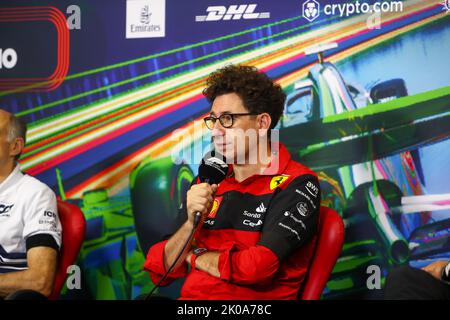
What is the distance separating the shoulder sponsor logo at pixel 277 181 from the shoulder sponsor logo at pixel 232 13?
0.99 m

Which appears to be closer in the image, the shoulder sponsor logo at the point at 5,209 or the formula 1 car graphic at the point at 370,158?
the shoulder sponsor logo at the point at 5,209

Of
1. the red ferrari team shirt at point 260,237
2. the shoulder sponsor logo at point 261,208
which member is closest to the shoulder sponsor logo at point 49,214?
the red ferrari team shirt at point 260,237

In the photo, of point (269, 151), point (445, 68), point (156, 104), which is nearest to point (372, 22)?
point (445, 68)

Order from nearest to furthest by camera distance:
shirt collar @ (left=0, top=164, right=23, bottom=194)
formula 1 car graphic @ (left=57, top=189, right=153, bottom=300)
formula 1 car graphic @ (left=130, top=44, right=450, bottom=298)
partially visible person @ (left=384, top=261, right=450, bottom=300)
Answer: partially visible person @ (left=384, top=261, right=450, bottom=300) → shirt collar @ (left=0, top=164, right=23, bottom=194) → formula 1 car graphic @ (left=130, top=44, right=450, bottom=298) → formula 1 car graphic @ (left=57, top=189, right=153, bottom=300)

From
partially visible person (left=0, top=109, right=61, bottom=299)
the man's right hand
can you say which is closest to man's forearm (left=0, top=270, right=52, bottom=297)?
partially visible person (left=0, top=109, right=61, bottom=299)

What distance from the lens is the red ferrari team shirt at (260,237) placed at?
77.7 inches

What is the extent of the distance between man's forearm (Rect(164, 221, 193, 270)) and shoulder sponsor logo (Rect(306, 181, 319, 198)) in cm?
44

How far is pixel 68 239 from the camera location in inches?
96.6

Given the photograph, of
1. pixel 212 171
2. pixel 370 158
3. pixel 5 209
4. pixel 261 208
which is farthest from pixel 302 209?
pixel 5 209

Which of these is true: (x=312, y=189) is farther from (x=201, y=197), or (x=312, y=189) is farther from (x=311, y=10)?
(x=311, y=10)

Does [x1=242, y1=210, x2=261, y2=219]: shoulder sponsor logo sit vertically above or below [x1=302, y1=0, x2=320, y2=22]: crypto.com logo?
below

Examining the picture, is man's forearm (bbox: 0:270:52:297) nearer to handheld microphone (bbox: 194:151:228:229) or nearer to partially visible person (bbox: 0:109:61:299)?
partially visible person (bbox: 0:109:61:299)

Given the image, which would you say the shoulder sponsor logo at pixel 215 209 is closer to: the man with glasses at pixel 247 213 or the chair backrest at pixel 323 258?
the man with glasses at pixel 247 213

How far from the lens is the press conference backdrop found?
2.64 meters
